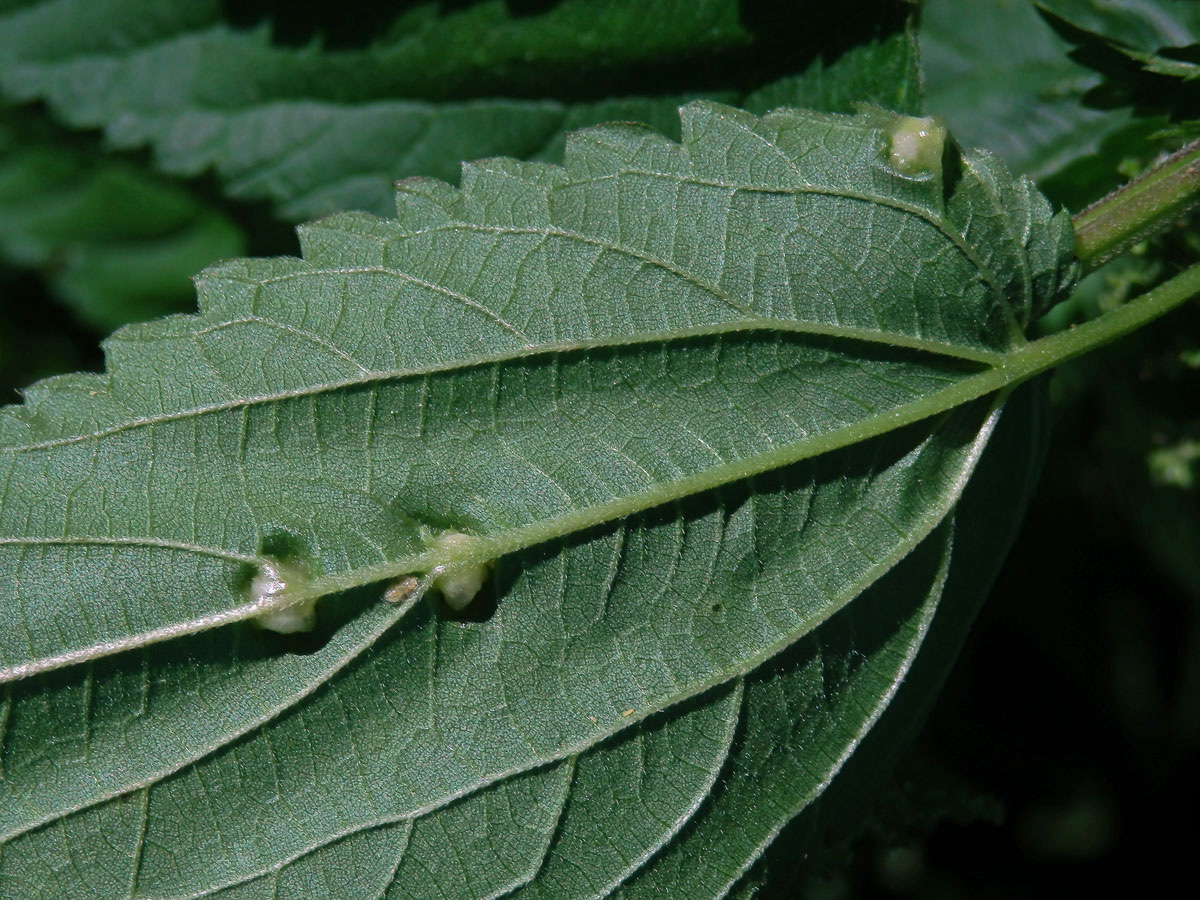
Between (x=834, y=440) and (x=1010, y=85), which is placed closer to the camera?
(x=834, y=440)

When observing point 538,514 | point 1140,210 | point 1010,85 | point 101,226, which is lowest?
point 101,226

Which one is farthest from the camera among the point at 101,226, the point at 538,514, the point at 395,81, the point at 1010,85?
the point at 101,226

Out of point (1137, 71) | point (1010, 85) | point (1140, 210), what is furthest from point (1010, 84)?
point (1140, 210)

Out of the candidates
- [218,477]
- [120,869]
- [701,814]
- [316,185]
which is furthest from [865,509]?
[316,185]

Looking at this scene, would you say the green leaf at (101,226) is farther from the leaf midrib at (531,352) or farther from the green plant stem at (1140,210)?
the green plant stem at (1140,210)

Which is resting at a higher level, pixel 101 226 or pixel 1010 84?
pixel 1010 84

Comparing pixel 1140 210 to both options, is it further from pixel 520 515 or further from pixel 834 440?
pixel 520 515

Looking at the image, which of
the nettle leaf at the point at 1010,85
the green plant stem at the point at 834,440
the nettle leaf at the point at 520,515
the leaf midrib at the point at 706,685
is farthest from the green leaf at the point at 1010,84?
the leaf midrib at the point at 706,685
